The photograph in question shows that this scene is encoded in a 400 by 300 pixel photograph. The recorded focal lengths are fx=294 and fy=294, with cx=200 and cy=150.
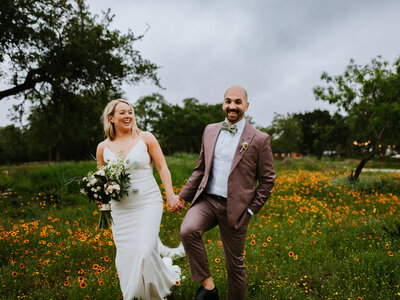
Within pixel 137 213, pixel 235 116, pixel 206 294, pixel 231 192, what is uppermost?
pixel 235 116

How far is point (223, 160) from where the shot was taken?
11.3ft

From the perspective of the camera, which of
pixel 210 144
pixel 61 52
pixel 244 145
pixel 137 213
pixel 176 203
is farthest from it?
pixel 61 52

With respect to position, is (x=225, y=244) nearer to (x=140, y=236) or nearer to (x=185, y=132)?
(x=140, y=236)

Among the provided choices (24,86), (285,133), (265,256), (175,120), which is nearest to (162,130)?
(175,120)

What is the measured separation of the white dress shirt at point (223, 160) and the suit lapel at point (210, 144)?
0.05 metres

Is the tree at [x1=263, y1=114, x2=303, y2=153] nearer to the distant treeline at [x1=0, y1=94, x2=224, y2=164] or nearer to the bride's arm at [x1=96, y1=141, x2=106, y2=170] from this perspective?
the distant treeline at [x1=0, y1=94, x2=224, y2=164]

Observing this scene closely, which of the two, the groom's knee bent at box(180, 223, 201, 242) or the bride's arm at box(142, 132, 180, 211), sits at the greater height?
the bride's arm at box(142, 132, 180, 211)

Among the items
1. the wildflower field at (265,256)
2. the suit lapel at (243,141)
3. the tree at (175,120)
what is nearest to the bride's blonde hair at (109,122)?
the suit lapel at (243,141)

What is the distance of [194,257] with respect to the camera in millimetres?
3191

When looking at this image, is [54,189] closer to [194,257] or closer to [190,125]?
[194,257]

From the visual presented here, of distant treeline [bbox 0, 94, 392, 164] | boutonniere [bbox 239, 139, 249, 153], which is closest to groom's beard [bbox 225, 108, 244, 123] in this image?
boutonniere [bbox 239, 139, 249, 153]

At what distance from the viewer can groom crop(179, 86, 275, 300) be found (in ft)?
10.5

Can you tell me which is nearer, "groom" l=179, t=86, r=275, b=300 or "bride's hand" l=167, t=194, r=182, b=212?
"groom" l=179, t=86, r=275, b=300

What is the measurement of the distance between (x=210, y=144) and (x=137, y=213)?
126 cm
